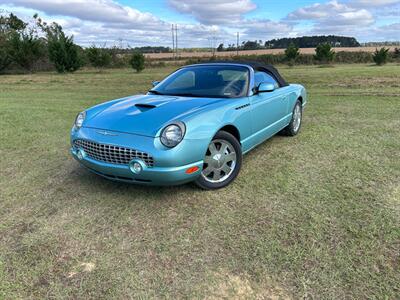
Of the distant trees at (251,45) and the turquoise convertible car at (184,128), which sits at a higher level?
the distant trees at (251,45)

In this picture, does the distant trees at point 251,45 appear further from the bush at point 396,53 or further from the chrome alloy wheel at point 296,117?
the chrome alloy wheel at point 296,117

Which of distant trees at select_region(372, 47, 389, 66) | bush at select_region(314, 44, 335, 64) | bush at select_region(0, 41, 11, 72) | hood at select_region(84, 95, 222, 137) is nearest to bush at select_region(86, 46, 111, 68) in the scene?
bush at select_region(0, 41, 11, 72)

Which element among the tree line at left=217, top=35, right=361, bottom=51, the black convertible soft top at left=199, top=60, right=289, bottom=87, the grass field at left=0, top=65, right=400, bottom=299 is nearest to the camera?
the grass field at left=0, top=65, right=400, bottom=299

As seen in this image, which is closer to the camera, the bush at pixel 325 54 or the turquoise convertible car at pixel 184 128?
the turquoise convertible car at pixel 184 128

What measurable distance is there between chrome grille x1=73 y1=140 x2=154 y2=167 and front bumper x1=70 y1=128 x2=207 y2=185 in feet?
0.11

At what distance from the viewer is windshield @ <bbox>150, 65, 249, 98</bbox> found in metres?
4.34

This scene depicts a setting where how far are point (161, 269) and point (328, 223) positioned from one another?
1.58 m

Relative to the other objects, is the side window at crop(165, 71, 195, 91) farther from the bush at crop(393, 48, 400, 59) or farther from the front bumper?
the bush at crop(393, 48, 400, 59)

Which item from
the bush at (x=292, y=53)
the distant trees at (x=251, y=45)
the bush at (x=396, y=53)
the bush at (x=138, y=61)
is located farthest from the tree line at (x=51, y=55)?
the distant trees at (x=251, y=45)

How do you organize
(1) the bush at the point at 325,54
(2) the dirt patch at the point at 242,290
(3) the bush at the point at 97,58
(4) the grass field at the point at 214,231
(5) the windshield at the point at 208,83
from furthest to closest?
(3) the bush at the point at 97,58 < (1) the bush at the point at 325,54 < (5) the windshield at the point at 208,83 < (4) the grass field at the point at 214,231 < (2) the dirt patch at the point at 242,290

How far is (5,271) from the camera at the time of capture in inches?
99.7

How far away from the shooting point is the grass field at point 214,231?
2379 millimetres

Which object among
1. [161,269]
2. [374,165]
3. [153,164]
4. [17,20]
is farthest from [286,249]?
[17,20]

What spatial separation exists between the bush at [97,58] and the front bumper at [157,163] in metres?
34.7
